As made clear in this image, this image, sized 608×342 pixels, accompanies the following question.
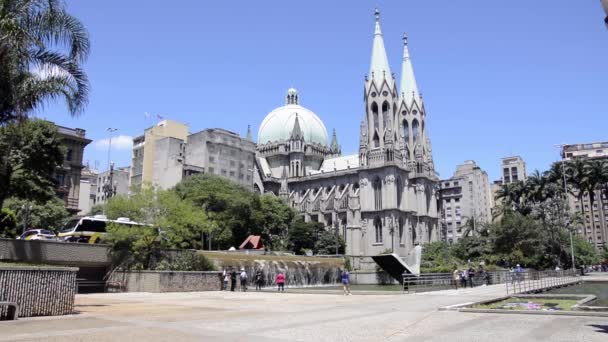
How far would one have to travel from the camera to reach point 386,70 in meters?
101

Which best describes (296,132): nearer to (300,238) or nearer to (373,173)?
(373,173)

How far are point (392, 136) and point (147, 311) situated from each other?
271 feet

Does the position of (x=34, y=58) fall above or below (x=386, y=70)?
below

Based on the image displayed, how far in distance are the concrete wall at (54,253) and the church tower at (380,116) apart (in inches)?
2690

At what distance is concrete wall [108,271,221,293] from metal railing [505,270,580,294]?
18683mm

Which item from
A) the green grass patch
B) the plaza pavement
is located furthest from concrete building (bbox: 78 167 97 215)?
the green grass patch

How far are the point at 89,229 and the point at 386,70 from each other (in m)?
76.6

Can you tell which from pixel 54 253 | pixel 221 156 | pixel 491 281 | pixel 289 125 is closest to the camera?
pixel 54 253

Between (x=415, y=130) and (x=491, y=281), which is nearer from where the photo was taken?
(x=491, y=281)

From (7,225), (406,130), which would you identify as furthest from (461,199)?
(7,225)

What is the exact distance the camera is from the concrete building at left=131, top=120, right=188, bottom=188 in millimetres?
97562

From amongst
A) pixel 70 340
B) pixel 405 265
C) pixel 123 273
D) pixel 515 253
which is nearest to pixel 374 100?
pixel 515 253

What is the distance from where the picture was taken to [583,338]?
1069cm

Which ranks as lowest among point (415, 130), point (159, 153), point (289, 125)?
point (159, 153)
